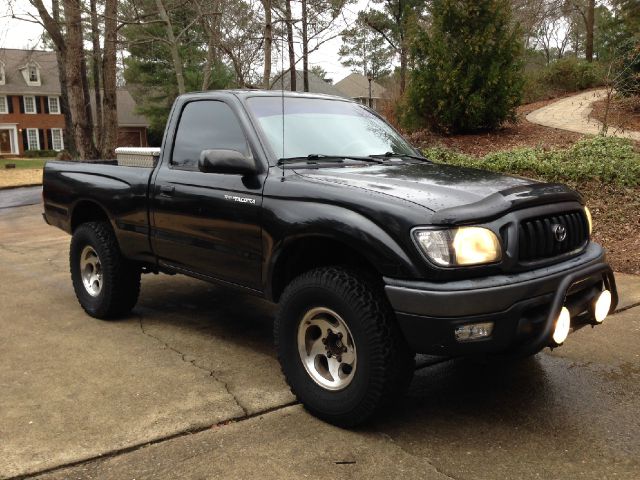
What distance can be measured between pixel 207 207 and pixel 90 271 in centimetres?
202

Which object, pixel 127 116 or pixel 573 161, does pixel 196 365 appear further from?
pixel 127 116

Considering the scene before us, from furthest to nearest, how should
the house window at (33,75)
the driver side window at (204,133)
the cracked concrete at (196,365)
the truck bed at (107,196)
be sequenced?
the house window at (33,75) < the truck bed at (107,196) < the driver side window at (204,133) < the cracked concrete at (196,365)

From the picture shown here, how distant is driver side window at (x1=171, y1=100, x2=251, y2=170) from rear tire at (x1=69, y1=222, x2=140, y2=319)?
1.08m

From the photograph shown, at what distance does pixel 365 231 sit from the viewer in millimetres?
3070

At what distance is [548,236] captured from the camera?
3.19 m

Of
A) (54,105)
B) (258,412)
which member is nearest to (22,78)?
(54,105)

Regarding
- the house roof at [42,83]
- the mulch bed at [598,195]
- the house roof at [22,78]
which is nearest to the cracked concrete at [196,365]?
the mulch bed at [598,195]

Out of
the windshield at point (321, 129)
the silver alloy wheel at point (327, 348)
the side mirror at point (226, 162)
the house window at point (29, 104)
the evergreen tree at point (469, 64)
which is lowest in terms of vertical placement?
the silver alloy wheel at point (327, 348)

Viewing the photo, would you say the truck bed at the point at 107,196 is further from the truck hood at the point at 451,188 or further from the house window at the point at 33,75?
the house window at the point at 33,75

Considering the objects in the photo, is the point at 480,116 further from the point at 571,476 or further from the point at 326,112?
the point at 571,476

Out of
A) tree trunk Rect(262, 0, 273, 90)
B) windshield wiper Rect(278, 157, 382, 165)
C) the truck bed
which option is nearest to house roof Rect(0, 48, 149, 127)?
tree trunk Rect(262, 0, 273, 90)

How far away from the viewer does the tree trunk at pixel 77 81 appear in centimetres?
1783

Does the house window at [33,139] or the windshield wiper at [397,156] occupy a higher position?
the house window at [33,139]

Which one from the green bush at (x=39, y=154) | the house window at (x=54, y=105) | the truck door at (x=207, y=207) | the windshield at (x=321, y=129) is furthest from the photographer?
the house window at (x=54, y=105)
